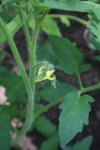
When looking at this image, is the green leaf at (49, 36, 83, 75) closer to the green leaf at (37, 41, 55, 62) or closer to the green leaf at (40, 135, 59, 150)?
the green leaf at (37, 41, 55, 62)

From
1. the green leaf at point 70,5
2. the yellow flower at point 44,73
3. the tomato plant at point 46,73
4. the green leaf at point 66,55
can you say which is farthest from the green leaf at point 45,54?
the green leaf at point 70,5

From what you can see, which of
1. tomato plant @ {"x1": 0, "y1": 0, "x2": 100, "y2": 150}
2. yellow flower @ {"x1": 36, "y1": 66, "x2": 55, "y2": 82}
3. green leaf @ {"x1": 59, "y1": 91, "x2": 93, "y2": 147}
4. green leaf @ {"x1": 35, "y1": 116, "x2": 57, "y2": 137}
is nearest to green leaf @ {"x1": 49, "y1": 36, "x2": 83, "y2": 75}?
tomato plant @ {"x1": 0, "y1": 0, "x2": 100, "y2": 150}

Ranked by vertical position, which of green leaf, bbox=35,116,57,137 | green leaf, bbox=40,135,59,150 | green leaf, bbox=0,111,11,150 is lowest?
green leaf, bbox=35,116,57,137

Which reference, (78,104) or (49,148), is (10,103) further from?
(78,104)

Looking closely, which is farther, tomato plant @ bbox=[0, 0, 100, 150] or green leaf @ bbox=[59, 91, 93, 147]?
green leaf @ bbox=[59, 91, 93, 147]

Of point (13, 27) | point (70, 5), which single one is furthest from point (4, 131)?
point (70, 5)

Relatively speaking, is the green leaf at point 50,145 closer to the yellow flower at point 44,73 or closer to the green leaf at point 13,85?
the green leaf at point 13,85

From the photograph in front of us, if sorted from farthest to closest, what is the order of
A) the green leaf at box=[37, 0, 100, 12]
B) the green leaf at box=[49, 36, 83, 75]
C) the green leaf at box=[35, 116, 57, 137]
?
the green leaf at box=[35, 116, 57, 137] < the green leaf at box=[49, 36, 83, 75] < the green leaf at box=[37, 0, 100, 12]
